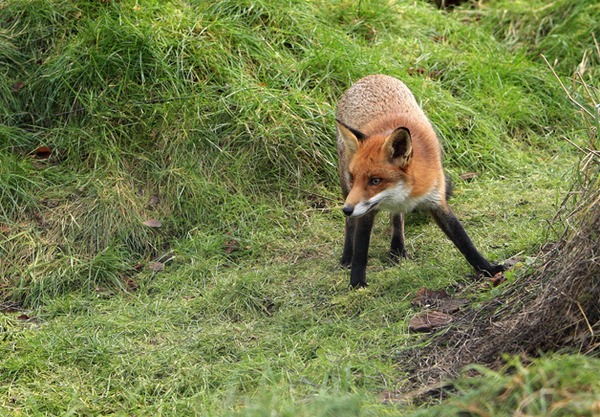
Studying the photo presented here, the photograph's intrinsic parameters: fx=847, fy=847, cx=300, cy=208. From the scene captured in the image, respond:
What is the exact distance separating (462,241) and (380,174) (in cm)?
70

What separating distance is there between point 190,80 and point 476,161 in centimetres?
255

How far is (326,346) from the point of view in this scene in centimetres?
470

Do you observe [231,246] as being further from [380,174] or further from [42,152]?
[42,152]

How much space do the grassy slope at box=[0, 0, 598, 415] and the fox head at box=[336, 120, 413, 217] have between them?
576 mm

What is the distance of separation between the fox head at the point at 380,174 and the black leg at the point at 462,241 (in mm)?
292

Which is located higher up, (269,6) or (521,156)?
(269,6)

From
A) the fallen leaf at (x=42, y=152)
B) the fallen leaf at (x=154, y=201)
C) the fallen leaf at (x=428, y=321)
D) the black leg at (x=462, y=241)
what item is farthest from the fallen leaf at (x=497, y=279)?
the fallen leaf at (x=42, y=152)

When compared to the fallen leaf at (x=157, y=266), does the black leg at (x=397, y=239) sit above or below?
above

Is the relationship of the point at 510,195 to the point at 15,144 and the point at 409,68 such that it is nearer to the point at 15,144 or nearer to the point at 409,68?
the point at 409,68

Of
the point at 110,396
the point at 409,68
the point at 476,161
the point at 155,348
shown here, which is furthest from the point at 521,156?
the point at 110,396

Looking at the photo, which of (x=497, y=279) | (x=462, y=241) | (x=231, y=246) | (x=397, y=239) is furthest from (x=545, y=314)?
(x=231, y=246)

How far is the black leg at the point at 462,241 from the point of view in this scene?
Result: 5.25 metres

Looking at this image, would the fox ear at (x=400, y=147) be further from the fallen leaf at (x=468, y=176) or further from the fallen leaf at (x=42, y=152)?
the fallen leaf at (x=42, y=152)

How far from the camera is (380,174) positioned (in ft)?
17.0
